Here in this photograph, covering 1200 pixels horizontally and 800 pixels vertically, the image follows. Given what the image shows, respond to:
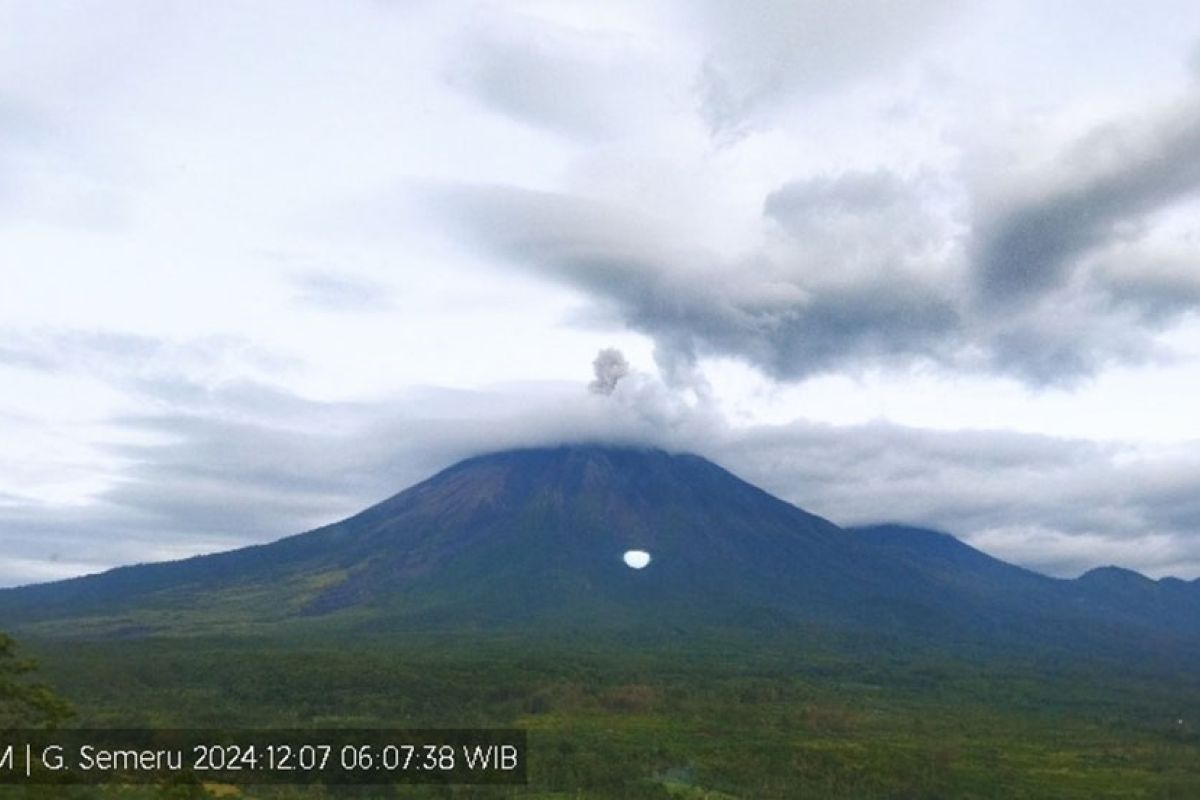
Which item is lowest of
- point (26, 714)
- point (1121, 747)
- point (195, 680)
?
point (1121, 747)

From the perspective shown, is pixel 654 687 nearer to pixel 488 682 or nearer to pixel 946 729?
pixel 488 682

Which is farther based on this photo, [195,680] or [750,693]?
[750,693]

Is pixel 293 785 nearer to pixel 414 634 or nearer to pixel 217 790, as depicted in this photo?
pixel 217 790

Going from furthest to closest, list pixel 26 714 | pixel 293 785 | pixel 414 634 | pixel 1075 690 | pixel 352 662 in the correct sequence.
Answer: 1. pixel 414 634
2. pixel 1075 690
3. pixel 352 662
4. pixel 293 785
5. pixel 26 714

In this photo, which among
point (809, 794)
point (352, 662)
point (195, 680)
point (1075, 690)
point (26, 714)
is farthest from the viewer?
point (1075, 690)

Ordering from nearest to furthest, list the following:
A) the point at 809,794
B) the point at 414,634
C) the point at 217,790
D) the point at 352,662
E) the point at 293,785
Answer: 1. the point at 217,790
2. the point at 293,785
3. the point at 809,794
4. the point at 352,662
5. the point at 414,634

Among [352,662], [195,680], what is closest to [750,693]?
[352,662]

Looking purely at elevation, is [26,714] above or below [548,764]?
above

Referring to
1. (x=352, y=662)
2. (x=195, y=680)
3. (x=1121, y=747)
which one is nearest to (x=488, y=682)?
(x=352, y=662)

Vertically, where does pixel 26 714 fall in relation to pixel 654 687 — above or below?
above
